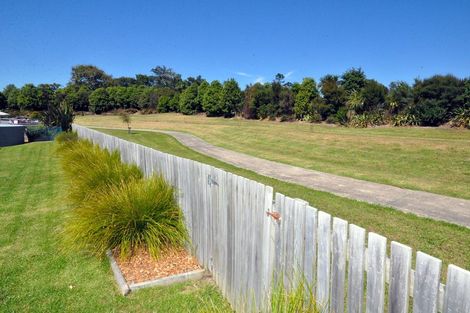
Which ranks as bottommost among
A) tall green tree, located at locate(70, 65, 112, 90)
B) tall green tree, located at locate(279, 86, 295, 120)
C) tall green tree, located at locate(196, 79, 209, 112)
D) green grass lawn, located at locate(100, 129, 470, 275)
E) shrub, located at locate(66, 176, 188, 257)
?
green grass lawn, located at locate(100, 129, 470, 275)

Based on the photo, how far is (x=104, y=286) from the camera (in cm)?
429

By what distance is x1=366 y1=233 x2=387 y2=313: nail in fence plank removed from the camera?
6.28ft

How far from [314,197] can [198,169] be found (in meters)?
4.44

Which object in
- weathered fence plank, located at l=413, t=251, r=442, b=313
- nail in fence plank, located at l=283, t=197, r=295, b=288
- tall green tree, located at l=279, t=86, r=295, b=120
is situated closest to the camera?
weathered fence plank, located at l=413, t=251, r=442, b=313

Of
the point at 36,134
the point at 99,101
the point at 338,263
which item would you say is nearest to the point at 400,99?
the point at 36,134

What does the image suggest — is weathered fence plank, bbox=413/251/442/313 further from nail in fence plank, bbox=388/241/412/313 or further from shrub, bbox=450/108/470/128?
shrub, bbox=450/108/470/128

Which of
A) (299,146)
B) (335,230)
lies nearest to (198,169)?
(335,230)

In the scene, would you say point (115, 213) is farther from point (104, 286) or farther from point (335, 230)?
point (335, 230)

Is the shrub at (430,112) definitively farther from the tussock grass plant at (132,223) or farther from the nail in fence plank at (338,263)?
the nail in fence plank at (338,263)

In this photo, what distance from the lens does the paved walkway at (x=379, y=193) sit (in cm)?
681

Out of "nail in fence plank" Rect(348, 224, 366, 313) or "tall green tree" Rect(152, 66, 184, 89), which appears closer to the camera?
"nail in fence plank" Rect(348, 224, 366, 313)

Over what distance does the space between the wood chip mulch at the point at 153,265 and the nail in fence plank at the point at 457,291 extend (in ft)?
11.7

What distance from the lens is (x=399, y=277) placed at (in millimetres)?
1819

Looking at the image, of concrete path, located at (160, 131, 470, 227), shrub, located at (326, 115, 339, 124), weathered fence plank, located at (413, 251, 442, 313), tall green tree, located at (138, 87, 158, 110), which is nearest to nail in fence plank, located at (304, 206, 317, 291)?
A: weathered fence plank, located at (413, 251, 442, 313)
